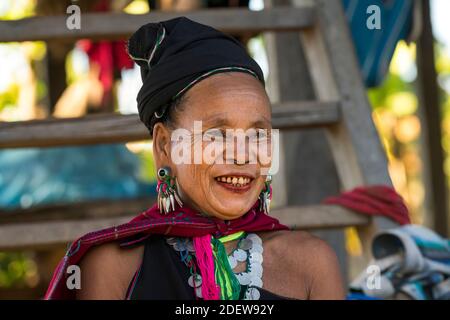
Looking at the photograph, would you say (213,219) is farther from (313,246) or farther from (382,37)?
(382,37)

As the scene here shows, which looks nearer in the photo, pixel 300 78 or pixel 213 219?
pixel 213 219

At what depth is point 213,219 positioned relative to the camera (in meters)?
2.27

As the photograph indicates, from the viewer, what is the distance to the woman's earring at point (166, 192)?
7.54 feet

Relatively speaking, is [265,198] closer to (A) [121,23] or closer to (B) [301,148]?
(A) [121,23]

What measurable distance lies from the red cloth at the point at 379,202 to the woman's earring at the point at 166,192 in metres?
1.35

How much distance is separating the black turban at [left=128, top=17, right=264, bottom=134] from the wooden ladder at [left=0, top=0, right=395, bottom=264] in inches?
47.0

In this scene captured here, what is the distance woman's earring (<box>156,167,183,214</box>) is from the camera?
7.54 ft

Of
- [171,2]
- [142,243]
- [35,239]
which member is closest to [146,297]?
[142,243]

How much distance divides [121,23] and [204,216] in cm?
173

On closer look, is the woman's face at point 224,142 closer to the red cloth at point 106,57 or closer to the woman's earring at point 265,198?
the woman's earring at point 265,198

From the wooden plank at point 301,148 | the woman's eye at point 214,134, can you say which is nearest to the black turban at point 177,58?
the woman's eye at point 214,134

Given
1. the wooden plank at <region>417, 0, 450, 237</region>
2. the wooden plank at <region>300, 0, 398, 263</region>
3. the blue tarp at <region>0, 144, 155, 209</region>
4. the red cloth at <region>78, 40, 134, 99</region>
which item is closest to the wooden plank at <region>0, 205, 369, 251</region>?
the wooden plank at <region>300, 0, 398, 263</region>

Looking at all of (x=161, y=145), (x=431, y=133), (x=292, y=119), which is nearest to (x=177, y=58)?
(x=161, y=145)
